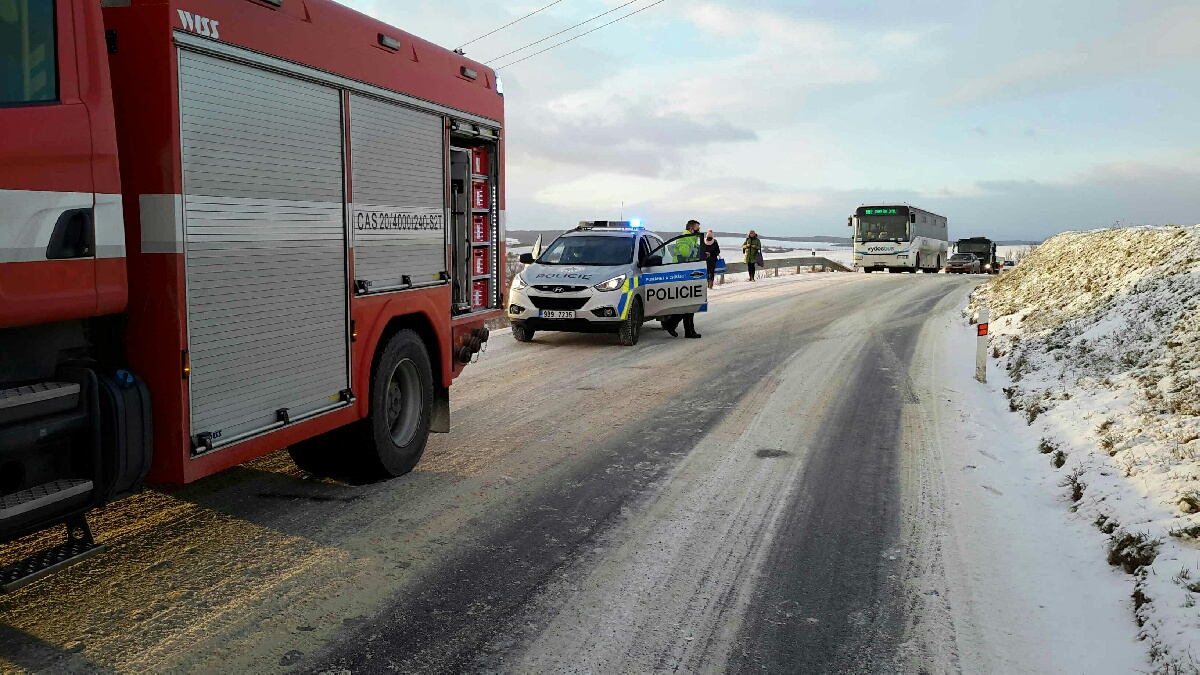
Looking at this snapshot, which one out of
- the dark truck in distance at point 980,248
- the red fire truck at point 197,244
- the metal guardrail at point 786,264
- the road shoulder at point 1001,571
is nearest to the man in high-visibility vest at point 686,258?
the road shoulder at point 1001,571

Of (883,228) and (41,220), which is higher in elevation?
(883,228)

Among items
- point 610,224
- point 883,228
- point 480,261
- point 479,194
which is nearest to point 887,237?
point 883,228

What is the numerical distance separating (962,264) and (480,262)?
43.0 metres

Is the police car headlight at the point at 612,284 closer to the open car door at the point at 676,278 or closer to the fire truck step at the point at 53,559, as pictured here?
the open car door at the point at 676,278

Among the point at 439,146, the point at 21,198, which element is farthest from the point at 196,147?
the point at 439,146

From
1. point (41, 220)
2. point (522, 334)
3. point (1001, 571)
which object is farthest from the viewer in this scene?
point (522, 334)

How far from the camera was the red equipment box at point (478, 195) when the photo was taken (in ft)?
24.0

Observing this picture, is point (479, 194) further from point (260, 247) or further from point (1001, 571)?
point (1001, 571)

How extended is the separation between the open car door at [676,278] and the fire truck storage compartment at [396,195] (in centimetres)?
784

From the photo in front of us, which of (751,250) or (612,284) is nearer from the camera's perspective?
(612,284)

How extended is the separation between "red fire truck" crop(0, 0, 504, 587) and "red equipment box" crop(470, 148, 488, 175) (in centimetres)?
106

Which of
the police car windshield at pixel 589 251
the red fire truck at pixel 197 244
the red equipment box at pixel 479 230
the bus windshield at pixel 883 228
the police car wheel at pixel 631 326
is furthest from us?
the bus windshield at pixel 883 228

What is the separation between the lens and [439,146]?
255 inches

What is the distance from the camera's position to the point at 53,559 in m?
3.53
